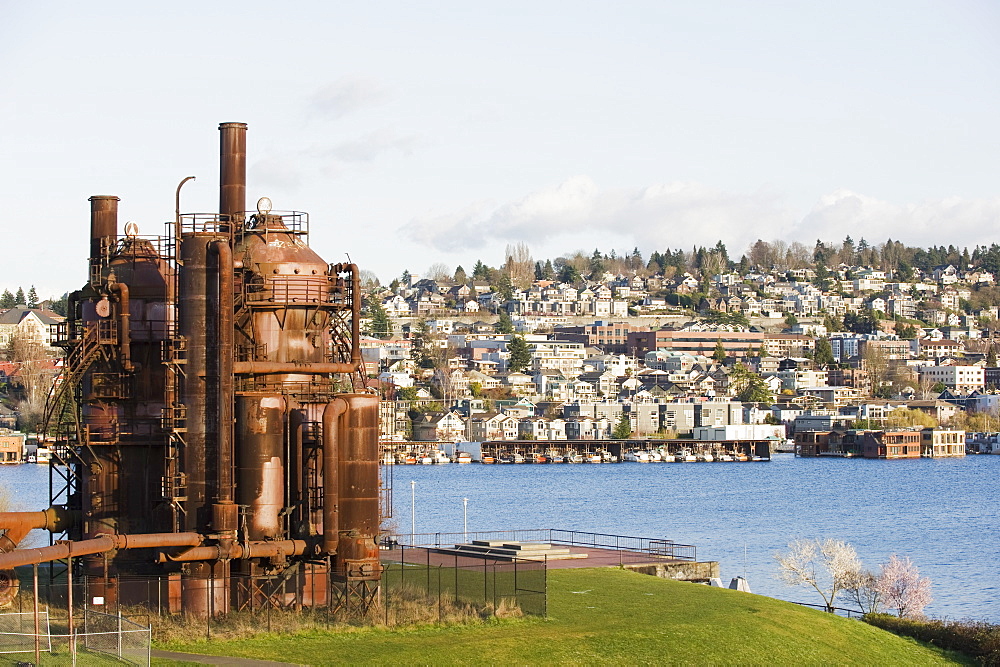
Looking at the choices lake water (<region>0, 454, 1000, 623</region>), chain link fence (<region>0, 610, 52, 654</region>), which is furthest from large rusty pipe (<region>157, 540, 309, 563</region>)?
lake water (<region>0, 454, 1000, 623</region>)

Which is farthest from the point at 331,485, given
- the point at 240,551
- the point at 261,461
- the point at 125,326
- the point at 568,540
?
the point at 568,540

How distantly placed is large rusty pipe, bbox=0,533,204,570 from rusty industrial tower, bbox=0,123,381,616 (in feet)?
0.28

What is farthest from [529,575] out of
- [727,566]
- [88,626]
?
[727,566]

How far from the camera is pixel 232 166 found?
48844 mm

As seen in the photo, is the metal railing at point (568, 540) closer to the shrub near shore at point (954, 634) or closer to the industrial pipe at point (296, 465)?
the shrub near shore at point (954, 634)

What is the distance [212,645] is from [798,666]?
51.5ft

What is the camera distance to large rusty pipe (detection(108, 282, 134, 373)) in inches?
1845

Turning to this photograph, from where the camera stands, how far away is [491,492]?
15838 centimetres

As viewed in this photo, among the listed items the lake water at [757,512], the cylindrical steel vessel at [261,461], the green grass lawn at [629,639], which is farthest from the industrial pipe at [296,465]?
the lake water at [757,512]

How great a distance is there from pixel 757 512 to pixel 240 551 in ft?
295

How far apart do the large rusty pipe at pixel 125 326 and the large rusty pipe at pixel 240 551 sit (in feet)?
20.4

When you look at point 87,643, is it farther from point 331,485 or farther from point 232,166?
point 232,166

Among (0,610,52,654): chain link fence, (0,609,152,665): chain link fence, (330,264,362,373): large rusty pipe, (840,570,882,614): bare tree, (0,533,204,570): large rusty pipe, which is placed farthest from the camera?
(840,570,882,614): bare tree

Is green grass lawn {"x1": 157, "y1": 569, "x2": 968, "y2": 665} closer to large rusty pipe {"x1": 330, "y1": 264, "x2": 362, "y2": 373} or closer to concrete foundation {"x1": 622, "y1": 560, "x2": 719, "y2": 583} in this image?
concrete foundation {"x1": 622, "y1": 560, "x2": 719, "y2": 583}
